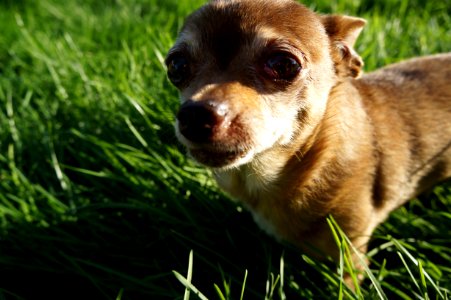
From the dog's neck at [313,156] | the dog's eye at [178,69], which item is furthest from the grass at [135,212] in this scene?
the dog's eye at [178,69]

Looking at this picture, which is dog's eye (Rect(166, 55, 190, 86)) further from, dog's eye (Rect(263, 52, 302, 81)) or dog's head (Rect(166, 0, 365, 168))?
dog's eye (Rect(263, 52, 302, 81))

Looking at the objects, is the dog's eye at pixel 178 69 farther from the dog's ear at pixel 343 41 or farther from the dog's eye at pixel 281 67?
the dog's ear at pixel 343 41

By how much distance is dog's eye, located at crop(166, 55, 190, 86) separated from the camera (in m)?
1.78

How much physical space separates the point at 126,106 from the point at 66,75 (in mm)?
616

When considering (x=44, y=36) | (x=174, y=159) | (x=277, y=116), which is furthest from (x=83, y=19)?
(x=277, y=116)

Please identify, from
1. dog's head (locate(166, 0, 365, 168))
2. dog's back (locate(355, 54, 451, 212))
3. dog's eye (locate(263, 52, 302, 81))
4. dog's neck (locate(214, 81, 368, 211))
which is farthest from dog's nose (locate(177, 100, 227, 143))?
dog's back (locate(355, 54, 451, 212))

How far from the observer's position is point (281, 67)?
165cm

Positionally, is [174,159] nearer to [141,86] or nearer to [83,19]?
[141,86]

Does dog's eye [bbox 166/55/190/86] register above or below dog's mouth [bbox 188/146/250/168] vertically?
above

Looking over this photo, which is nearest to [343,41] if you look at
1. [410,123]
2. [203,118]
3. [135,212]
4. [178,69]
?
[410,123]

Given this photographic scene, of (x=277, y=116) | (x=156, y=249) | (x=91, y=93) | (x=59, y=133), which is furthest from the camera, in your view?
(x=91, y=93)

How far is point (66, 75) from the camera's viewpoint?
298 centimetres

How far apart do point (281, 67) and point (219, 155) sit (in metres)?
0.37

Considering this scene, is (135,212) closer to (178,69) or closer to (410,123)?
(178,69)
